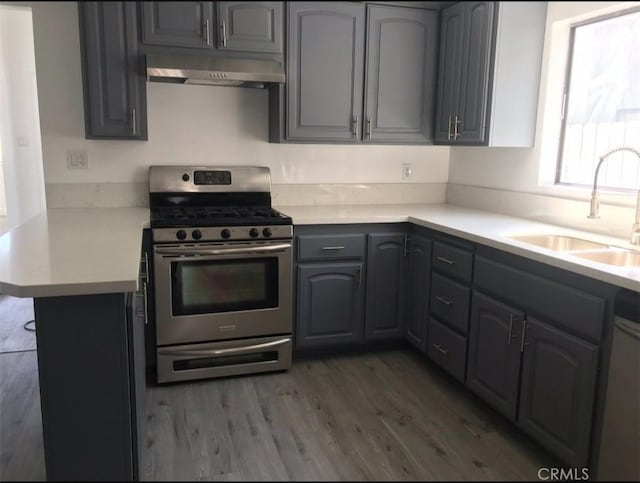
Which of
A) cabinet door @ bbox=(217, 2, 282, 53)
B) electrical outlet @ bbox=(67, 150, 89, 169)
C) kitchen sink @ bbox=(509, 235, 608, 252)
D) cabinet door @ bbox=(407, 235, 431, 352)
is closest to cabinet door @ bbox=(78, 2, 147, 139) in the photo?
electrical outlet @ bbox=(67, 150, 89, 169)

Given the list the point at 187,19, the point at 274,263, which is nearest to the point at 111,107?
the point at 274,263

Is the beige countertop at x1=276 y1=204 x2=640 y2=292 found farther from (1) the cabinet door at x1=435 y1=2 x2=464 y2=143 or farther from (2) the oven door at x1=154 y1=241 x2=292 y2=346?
(1) the cabinet door at x1=435 y1=2 x2=464 y2=143

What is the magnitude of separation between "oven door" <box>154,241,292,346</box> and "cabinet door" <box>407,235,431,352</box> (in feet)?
2.23

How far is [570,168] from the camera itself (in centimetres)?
240

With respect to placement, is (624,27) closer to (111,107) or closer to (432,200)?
(111,107)

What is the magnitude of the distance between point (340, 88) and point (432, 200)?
1768 millimetres

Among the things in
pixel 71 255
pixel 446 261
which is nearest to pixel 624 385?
pixel 446 261

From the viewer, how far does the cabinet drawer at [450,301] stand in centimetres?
240

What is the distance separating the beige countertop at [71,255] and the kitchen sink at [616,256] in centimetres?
164

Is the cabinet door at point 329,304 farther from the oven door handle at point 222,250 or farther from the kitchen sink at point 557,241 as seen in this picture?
the kitchen sink at point 557,241

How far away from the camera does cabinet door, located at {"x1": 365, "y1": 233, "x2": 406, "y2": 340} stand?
2836mm

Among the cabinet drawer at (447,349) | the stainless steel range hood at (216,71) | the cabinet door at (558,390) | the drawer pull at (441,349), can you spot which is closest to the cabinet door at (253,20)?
the stainless steel range hood at (216,71)

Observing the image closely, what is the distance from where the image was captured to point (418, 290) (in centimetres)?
283

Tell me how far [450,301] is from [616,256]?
733 mm
